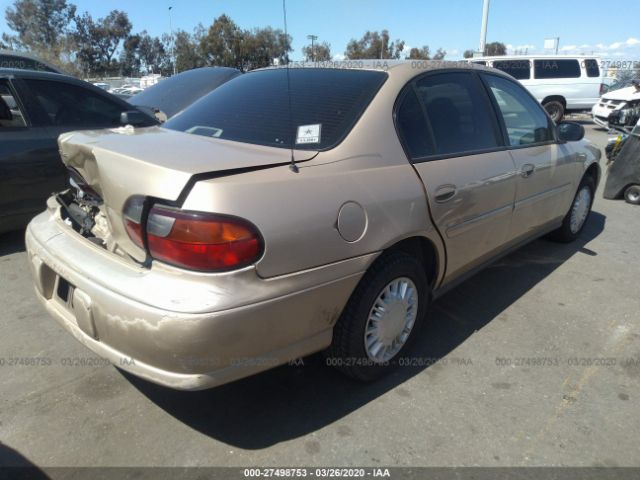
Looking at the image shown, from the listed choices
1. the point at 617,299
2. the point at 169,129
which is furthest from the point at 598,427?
the point at 169,129

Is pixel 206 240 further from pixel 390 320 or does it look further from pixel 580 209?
pixel 580 209

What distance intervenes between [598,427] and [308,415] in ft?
4.59

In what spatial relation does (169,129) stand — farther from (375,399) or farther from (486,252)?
(486,252)

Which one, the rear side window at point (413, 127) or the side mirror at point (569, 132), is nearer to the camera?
the rear side window at point (413, 127)

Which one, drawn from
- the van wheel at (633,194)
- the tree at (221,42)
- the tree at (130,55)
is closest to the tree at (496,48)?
the tree at (221,42)

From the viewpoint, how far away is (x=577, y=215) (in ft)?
15.4

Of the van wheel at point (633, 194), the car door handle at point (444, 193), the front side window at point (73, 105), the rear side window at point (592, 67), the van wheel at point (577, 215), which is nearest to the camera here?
the car door handle at point (444, 193)

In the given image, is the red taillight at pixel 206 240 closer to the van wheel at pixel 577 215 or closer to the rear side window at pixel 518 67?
the van wheel at pixel 577 215

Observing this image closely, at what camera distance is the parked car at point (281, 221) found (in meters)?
1.81

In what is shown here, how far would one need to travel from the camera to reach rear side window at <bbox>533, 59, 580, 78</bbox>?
15.5 metres

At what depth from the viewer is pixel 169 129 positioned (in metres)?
2.79

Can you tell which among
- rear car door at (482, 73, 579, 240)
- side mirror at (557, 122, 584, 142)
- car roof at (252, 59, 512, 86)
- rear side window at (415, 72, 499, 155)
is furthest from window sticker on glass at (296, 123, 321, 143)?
side mirror at (557, 122, 584, 142)

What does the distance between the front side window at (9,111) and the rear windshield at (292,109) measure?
2.14 meters

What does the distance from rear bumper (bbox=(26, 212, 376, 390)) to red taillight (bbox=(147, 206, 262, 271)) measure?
0.05 m
